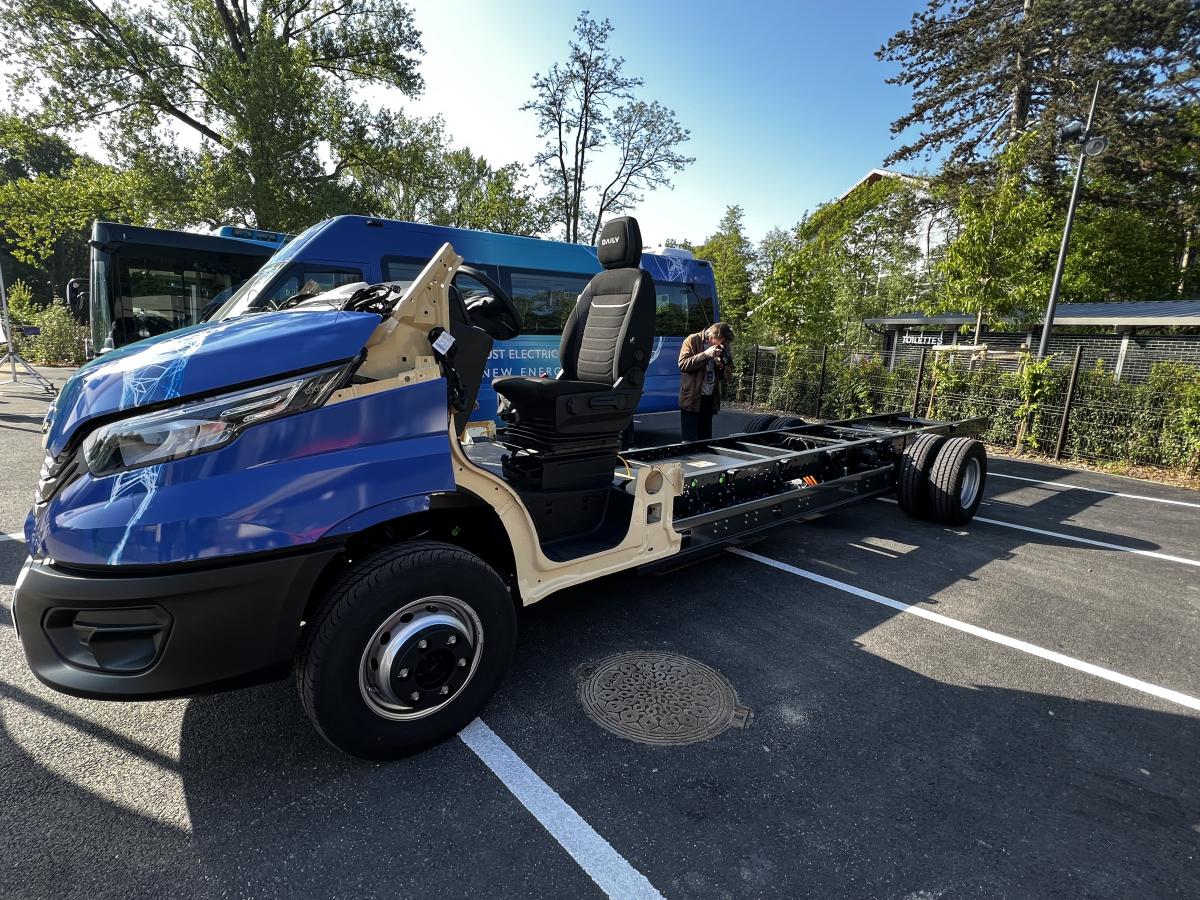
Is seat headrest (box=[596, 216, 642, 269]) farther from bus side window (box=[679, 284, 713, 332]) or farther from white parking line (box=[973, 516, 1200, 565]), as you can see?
bus side window (box=[679, 284, 713, 332])

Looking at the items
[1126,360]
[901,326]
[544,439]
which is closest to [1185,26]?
[1126,360]

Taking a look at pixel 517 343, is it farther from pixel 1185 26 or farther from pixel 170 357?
pixel 1185 26

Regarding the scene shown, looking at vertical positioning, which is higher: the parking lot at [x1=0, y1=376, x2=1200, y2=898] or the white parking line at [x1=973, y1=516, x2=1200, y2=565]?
the white parking line at [x1=973, y1=516, x2=1200, y2=565]

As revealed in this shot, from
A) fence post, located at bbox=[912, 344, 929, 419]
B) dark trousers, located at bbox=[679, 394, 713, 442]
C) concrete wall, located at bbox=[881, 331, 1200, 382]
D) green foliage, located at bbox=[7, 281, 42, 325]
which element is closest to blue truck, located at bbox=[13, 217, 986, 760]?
dark trousers, located at bbox=[679, 394, 713, 442]

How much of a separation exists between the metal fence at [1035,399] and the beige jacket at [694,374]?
5354 mm

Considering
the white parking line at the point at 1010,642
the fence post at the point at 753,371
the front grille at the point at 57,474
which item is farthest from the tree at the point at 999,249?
the front grille at the point at 57,474

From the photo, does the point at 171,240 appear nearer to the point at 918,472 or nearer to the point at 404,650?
the point at 404,650

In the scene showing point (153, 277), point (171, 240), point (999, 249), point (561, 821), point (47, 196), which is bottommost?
point (561, 821)

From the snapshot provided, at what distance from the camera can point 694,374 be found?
749 centimetres

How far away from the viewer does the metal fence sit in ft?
26.5

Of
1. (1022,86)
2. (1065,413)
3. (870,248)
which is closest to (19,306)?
(1065,413)

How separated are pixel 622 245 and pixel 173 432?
264cm

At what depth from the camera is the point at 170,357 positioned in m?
1.92

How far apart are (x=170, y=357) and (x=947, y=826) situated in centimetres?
313
